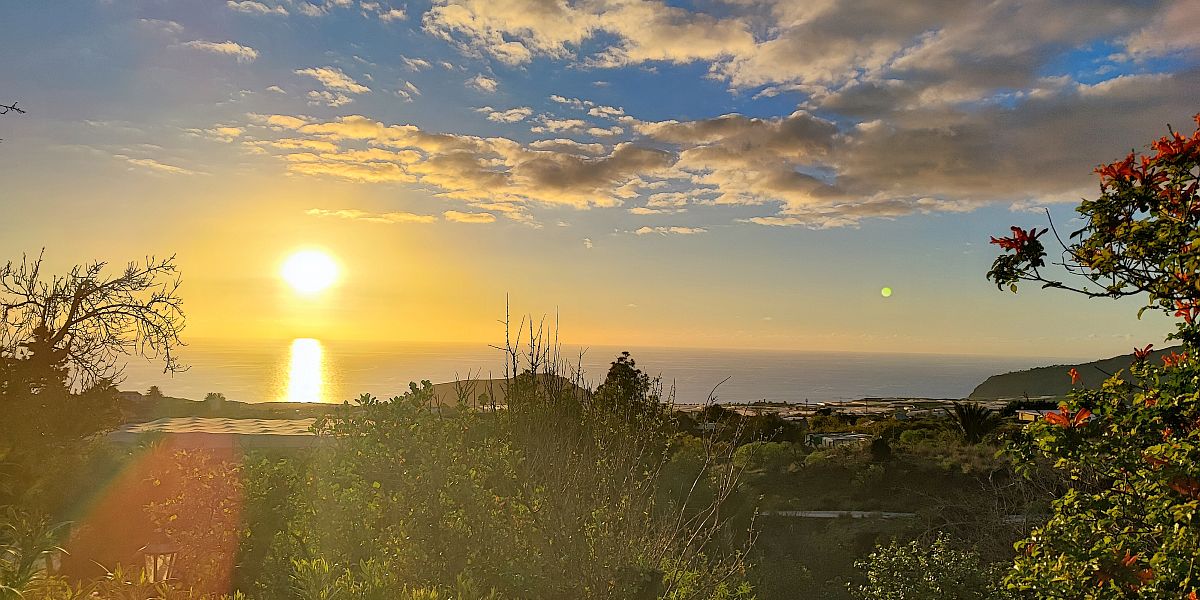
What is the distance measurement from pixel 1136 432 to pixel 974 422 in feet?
63.2

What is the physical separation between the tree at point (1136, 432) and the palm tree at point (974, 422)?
1826 centimetres

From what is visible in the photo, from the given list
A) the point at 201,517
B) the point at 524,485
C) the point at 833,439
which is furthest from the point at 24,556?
the point at 833,439

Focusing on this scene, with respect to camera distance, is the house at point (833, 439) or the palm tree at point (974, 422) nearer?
the house at point (833, 439)

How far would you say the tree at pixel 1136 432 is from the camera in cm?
330

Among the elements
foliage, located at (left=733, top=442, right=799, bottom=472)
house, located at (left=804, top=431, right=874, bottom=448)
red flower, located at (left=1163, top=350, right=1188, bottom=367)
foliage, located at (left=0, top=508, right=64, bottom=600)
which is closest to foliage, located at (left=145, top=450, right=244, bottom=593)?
foliage, located at (left=0, top=508, right=64, bottom=600)

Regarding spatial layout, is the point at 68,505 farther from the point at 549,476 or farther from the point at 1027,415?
the point at 1027,415

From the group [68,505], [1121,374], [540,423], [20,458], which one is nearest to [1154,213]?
[1121,374]

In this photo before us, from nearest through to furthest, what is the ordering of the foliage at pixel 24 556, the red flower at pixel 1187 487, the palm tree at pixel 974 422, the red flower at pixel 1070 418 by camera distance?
the foliage at pixel 24 556 → the red flower at pixel 1187 487 → the red flower at pixel 1070 418 → the palm tree at pixel 974 422

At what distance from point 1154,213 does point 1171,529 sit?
1.52 metres

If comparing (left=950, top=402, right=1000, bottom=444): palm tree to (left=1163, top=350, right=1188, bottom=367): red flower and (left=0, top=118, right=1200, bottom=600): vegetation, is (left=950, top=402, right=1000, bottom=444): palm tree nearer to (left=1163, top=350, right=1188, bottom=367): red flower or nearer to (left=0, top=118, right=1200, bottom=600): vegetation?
(left=0, top=118, right=1200, bottom=600): vegetation

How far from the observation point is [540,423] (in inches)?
290

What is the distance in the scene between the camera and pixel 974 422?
20953 mm

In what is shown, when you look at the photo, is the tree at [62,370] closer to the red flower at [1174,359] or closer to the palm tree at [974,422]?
the red flower at [1174,359]

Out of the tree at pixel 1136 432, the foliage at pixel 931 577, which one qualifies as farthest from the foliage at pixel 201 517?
the foliage at pixel 931 577
